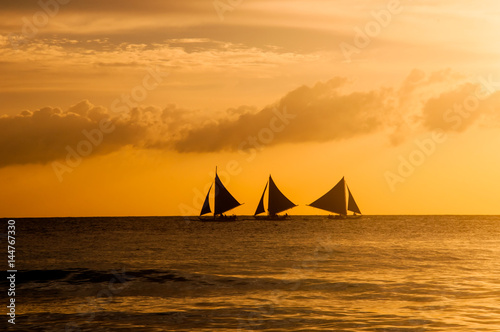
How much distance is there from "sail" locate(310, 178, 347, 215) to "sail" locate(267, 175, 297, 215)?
18.7 feet

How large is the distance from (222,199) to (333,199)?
26071mm

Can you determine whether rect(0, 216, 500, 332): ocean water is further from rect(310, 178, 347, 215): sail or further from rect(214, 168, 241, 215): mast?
rect(310, 178, 347, 215): sail

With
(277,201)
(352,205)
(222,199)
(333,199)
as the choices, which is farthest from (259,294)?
(352,205)

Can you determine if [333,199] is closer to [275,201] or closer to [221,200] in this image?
[275,201]

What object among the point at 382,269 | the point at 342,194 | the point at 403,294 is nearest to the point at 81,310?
the point at 403,294

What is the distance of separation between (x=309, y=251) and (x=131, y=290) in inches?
1365

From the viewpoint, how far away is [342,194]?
152 meters

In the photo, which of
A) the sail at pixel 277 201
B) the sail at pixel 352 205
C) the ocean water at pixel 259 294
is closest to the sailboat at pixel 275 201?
the sail at pixel 277 201

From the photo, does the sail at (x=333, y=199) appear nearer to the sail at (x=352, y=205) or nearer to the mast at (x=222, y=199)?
the sail at (x=352, y=205)

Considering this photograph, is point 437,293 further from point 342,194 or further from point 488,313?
point 342,194

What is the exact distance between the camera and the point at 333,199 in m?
151

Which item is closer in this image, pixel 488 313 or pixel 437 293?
pixel 488 313

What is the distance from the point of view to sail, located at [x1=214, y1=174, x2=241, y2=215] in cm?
14288

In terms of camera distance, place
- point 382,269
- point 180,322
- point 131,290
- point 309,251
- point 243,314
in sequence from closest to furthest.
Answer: point 180,322, point 243,314, point 131,290, point 382,269, point 309,251
